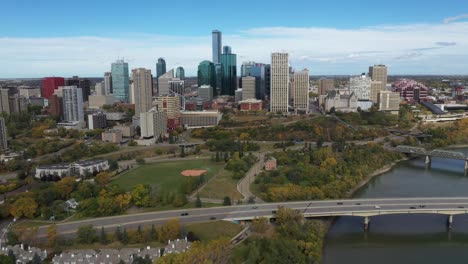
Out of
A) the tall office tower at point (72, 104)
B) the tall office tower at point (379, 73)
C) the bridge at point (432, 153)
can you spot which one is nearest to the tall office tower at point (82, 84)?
the tall office tower at point (72, 104)

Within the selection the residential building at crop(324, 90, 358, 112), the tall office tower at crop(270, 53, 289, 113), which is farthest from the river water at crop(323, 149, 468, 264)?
the tall office tower at crop(270, 53, 289, 113)

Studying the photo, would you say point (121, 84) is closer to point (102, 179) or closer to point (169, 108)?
point (169, 108)

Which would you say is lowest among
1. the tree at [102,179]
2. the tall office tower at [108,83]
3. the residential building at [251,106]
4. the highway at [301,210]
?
the highway at [301,210]

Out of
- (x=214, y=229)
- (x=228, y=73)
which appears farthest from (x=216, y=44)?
(x=214, y=229)

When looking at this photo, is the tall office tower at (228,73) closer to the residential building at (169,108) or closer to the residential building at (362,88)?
the residential building at (362,88)

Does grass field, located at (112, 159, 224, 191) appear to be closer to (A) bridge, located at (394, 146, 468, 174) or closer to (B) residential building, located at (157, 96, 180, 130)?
(B) residential building, located at (157, 96, 180, 130)

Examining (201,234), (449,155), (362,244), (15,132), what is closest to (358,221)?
(362,244)

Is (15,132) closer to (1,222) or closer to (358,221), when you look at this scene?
(1,222)
